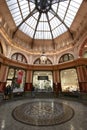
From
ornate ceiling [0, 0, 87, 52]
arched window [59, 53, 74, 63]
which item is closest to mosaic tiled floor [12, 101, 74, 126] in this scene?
arched window [59, 53, 74, 63]

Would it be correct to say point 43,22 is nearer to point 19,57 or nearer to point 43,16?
point 43,16

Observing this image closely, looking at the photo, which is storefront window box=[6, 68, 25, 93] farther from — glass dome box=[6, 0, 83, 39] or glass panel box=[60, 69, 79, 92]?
glass panel box=[60, 69, 79, 92]

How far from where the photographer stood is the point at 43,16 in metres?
16.0

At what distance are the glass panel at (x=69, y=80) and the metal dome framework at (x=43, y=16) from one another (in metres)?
7.72

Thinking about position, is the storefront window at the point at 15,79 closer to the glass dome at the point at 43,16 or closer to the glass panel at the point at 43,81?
the glass panel at the point at 43,81

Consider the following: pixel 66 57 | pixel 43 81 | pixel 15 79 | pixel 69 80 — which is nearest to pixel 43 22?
pixel 66 57

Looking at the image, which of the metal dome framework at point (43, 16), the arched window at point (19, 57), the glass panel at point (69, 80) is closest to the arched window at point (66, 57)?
the glass panel at point (69, 80)

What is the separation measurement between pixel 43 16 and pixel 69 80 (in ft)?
43.2

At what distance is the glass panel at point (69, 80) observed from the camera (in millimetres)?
14922

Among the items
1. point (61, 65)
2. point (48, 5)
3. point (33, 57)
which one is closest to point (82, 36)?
point (61, 65)

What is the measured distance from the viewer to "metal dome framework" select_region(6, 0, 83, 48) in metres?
13.3

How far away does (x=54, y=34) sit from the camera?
18.9 meters

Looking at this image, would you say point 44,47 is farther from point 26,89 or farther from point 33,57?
point 26,89

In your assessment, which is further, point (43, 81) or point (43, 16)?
point (43, 81)
